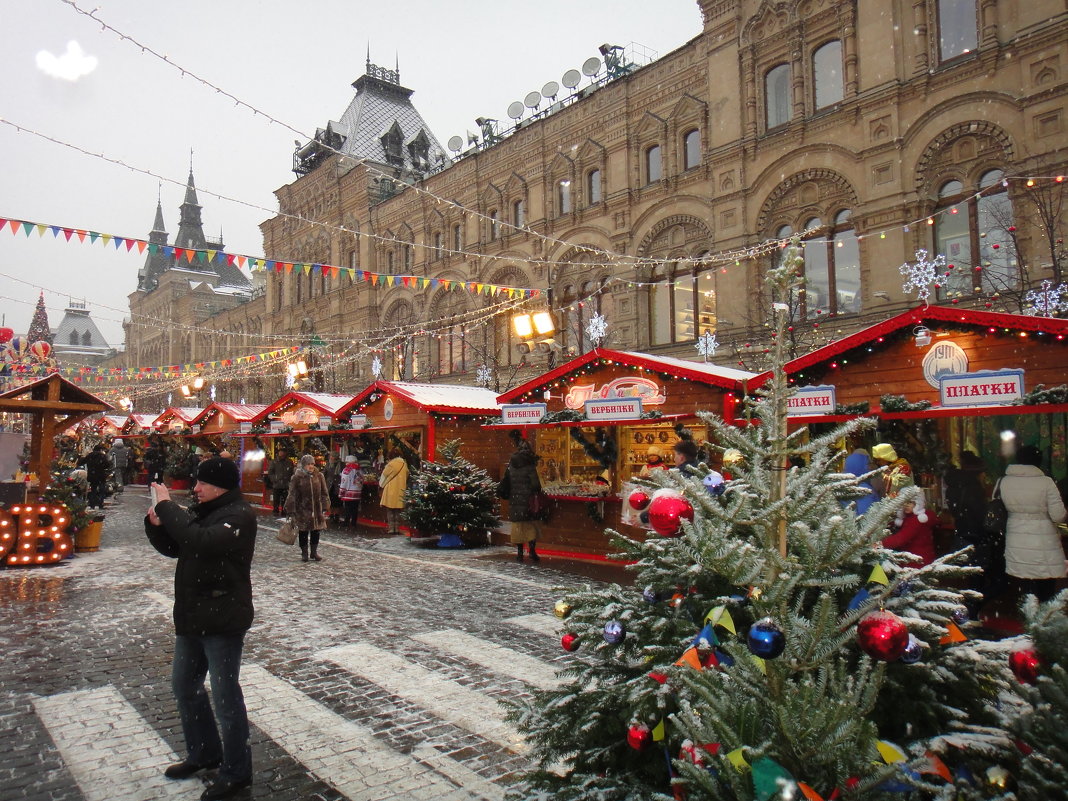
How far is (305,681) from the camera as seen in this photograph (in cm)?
580

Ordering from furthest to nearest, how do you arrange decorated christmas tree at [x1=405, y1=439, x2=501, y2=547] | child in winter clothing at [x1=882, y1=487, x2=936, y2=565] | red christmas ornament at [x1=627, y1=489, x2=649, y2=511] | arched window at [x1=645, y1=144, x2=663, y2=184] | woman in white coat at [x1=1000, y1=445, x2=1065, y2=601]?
arched window at [x1=645, y1=144, x2=663, y2=184] → decorated christmas tree at [x1=405, y1=439, x2=501, y2=547] → child in winter clothing at [x1=882, y1=487, x2=936, y2=565] → woman in white coat at [x1=1000, y1=445, x2=1065, y2=601] → red christmas ornament at [x1=627, y1=489, x2=649, y2=511]

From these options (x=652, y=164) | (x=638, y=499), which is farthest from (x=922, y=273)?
(x=638, y=499)

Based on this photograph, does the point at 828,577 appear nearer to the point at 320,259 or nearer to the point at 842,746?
the point at 842,746

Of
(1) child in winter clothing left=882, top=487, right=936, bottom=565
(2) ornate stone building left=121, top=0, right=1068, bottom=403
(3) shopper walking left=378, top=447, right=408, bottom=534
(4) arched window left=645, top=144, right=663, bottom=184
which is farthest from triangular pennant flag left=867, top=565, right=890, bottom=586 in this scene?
(4) arched window left=645, top=144, right=663, bottom=184

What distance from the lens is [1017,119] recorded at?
14734 millimetres

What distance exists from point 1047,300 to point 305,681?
13.9 metres

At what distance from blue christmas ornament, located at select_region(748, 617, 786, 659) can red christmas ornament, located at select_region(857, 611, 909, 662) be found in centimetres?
29

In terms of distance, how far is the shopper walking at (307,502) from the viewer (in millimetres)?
11664

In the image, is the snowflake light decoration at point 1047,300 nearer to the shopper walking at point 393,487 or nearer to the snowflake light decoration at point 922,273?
the snowflake light decoration at point 922,273

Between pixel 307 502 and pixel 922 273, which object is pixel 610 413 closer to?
pixel 307 502

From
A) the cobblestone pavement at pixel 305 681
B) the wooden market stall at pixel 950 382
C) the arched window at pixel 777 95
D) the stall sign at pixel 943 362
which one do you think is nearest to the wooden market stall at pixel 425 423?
the cobblestone pavement at pixel 305 681

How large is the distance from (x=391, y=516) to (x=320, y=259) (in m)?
25.3

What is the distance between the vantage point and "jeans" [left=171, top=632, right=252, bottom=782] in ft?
12.9

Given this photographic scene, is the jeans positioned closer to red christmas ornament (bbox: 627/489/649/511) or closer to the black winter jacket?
the black winter jacket
